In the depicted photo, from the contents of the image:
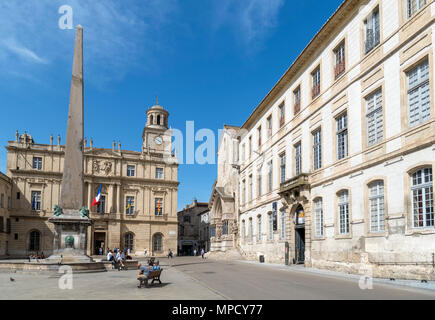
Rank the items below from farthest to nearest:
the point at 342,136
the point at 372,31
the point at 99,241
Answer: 1. the point at 99,241
2. the point at 342,136
3. the point at 372,31

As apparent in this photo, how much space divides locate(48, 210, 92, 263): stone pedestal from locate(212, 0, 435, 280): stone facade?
13123 millimetres

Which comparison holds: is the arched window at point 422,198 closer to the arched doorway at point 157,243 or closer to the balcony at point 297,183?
the balcony at point 297,183

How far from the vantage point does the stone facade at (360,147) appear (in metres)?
16.1

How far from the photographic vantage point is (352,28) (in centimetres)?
2181

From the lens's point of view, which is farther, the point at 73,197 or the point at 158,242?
the point at 158,242

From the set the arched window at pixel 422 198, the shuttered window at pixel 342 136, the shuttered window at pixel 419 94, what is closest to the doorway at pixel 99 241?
the shuttered window at pixel 342 136

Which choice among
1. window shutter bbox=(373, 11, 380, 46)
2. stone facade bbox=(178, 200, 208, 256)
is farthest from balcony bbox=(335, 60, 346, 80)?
stone facade bbox=(178, 200, 208, 256)

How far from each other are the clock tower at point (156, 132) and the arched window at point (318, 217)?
4522cm

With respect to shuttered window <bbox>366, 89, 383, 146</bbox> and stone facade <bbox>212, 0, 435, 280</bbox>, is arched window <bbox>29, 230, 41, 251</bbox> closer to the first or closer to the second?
stone facade <bbox>212, 0, 435, 280</bbox>

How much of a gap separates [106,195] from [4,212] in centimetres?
1321

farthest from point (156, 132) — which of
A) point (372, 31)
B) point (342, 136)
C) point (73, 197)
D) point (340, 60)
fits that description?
point (372, 31)

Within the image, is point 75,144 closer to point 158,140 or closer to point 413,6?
point 413,6

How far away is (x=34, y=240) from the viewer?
2194 inches

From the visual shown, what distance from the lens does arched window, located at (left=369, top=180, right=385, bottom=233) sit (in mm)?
18438
